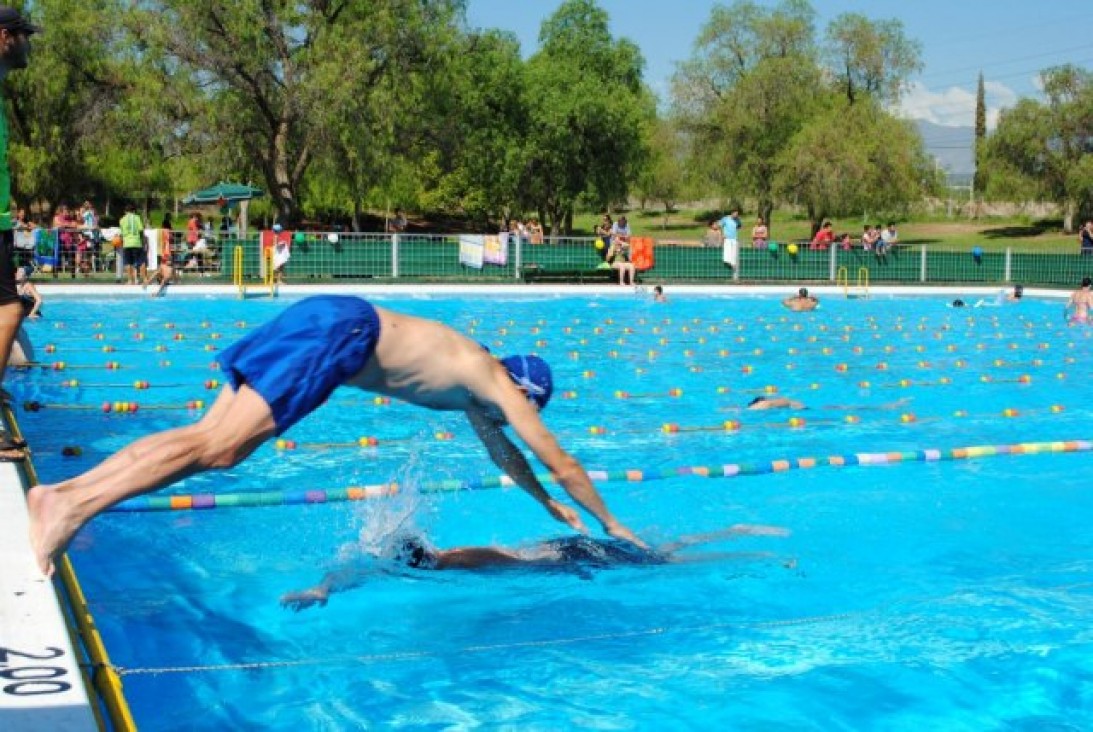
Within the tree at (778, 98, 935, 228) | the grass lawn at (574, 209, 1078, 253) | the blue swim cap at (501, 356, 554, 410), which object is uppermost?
the tree at (778, 98, 935, 228)

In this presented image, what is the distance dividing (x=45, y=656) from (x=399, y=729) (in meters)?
1.31

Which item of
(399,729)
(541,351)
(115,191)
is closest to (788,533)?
(399,729)

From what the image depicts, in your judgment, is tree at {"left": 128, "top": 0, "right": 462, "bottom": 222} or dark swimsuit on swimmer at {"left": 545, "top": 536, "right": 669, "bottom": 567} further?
tree at {"left": 128, "top": 0, "right": 462, "bottom": 222}

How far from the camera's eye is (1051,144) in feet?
171

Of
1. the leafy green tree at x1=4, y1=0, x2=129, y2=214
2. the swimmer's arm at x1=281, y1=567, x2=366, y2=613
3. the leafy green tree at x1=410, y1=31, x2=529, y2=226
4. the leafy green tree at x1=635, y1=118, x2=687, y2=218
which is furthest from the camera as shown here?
the leafy green tree at x1=635, y1=118, x2=687, y2=218

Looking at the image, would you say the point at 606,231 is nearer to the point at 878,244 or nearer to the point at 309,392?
the point at 878,244

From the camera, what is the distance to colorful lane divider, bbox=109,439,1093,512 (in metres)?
6.66

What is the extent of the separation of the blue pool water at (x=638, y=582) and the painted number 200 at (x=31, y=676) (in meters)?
0.72

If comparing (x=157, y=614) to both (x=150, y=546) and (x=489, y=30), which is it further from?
(x=489, y=30)

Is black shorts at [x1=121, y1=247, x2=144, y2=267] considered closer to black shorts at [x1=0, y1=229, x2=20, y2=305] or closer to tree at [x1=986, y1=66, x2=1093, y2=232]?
black shorts at [x1=0, y1=229, x2=20, y2=305]

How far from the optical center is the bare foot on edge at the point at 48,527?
13.5 ft

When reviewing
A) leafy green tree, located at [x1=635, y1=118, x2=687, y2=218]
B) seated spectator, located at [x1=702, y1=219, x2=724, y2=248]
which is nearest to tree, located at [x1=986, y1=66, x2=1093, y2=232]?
leafy green tree, located at [x1=635, y1=118, x2=687, y2=218]

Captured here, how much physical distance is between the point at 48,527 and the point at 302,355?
1017mm

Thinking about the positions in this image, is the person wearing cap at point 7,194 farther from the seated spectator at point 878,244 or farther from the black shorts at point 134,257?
the seated spectator at point 878,244
